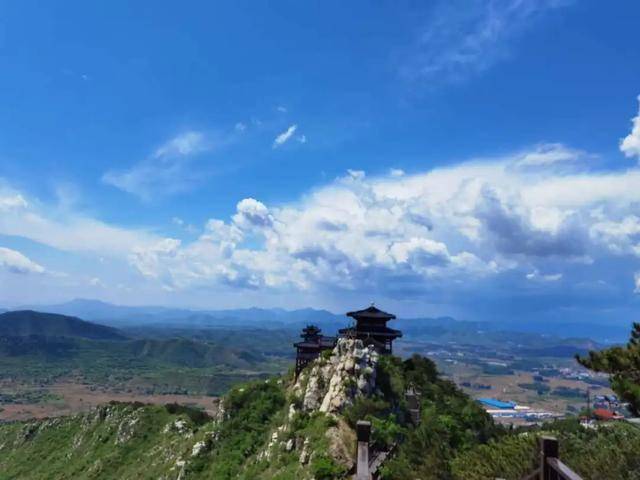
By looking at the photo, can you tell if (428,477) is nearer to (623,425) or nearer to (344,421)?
(623,425)

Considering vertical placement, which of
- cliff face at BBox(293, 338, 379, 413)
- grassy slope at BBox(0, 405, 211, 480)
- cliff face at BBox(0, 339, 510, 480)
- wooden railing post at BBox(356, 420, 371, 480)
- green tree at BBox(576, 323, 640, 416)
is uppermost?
green tree at BBox(576, 323, 640, 416)

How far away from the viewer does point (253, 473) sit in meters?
35.2

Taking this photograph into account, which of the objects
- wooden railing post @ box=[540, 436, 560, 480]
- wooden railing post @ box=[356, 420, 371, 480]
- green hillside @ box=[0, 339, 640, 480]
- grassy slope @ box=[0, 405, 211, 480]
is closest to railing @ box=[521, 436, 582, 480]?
wooden railing post @ box=[540, 436, 560, 480]

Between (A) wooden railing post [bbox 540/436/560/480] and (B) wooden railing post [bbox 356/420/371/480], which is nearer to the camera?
(A) wooden railing post [bbox 540/436/560/480]

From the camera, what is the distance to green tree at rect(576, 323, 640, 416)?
53.6 feet

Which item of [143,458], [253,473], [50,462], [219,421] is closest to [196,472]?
[219,421]

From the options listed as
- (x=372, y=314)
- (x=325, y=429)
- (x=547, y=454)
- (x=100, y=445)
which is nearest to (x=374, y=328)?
(x=372, y=314)

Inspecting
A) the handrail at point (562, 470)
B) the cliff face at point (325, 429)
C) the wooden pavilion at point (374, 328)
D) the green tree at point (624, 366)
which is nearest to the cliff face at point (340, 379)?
the cliff face at point (325, 429)

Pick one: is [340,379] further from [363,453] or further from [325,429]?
[363,453]

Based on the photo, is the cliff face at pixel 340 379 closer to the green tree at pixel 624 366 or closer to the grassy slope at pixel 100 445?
the grassy slope at pixel 100 445

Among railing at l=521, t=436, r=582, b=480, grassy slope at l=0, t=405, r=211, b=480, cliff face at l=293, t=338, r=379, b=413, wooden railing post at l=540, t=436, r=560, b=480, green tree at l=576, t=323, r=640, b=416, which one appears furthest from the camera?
grassy slope at l=0, t=405, r=211, b=480

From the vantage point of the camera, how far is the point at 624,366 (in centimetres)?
1766

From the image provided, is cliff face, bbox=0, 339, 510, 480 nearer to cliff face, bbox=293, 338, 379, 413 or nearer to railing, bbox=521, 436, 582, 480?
cliff face, bbox=293, 338, 379, 413

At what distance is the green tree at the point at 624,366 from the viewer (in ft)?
53.6
